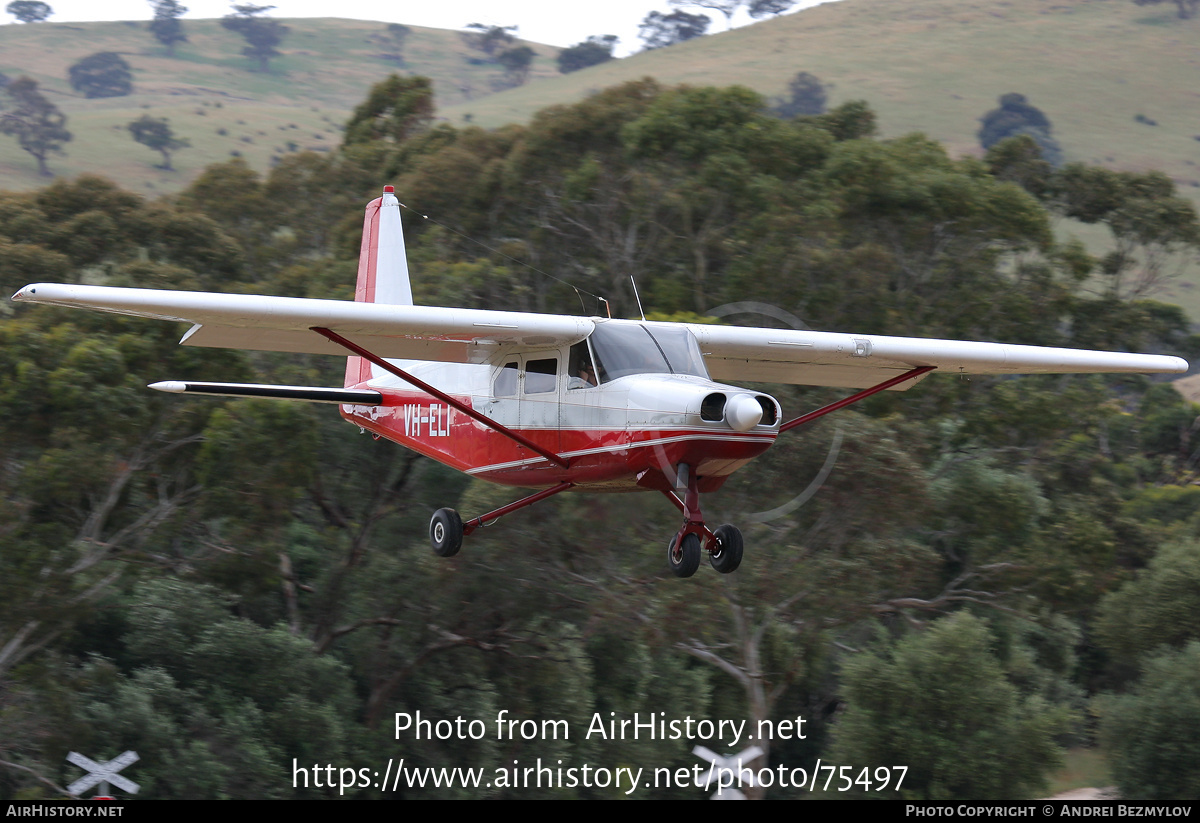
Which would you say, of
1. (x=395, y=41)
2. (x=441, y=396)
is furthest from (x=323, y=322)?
(x=395, y=41)

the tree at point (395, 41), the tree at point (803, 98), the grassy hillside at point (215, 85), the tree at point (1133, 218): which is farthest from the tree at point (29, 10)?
the tree at point (1133, 218)

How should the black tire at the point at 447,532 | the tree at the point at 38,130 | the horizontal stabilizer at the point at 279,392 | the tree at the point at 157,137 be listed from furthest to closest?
the tree at the point at 157,137 → the tree at the point at 38,130 → the horizontal stabilizer at the point at 279,392 → the black tire at the point at 447,532

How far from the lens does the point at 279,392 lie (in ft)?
51.9

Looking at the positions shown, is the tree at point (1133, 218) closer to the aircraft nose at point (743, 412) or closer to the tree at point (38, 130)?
the aircraft nose at point (743, 412)

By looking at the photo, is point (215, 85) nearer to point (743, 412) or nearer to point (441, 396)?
point (441, 396)

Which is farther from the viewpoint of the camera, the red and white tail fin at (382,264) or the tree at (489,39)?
the tree at (489,39)

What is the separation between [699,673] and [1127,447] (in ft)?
64.6

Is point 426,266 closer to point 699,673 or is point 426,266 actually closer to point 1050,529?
point 699,673

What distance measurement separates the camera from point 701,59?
127312 millimetres

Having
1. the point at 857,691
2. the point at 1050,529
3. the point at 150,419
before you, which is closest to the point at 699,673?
the point at 857,691

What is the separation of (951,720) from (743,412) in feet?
79.8

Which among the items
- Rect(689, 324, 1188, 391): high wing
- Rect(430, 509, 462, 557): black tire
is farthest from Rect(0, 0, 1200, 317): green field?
Rect(430, 509, 462, 557): black tire

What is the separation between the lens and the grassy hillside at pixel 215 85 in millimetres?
94688

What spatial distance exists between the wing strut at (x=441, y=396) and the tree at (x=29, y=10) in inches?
6451
